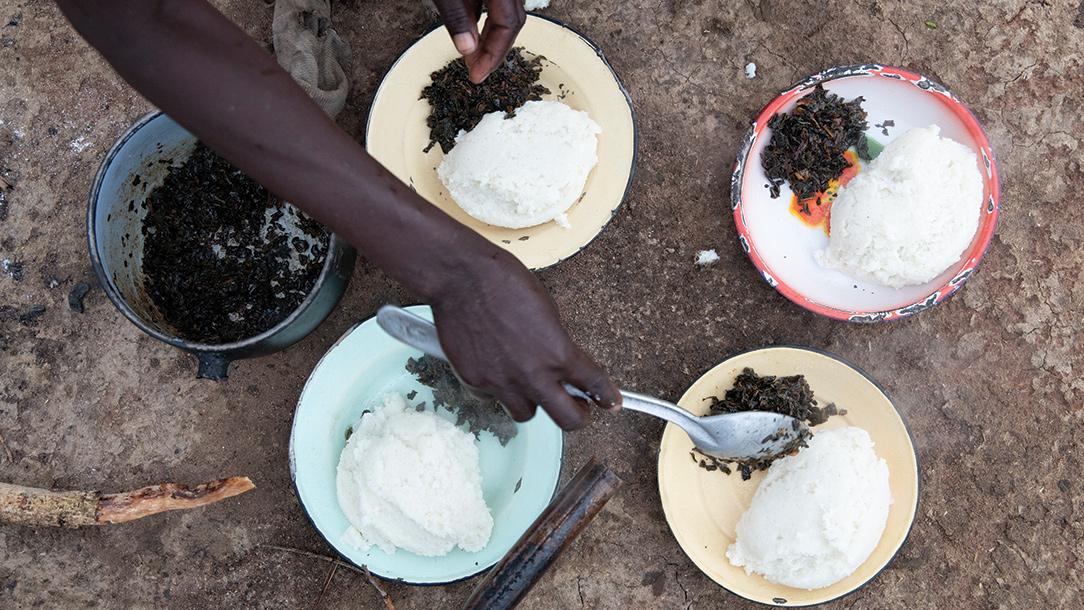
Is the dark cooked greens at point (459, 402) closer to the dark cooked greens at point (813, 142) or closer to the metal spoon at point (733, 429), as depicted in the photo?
the metal spoon at point (733, 429)

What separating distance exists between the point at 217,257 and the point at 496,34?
4.34ft

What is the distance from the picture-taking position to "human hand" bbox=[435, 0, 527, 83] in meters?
1.74

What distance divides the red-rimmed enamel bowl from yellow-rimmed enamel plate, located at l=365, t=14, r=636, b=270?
51 cm

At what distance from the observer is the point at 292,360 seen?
2.72m

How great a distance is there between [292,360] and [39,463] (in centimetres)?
114

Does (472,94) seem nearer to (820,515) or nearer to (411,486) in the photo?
(411,486)

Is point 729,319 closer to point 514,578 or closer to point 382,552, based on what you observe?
point 514,578

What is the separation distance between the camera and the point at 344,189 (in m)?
1.35

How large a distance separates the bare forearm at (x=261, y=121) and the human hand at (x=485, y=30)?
57 cm

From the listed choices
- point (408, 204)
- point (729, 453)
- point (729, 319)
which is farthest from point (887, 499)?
point (408, 204)

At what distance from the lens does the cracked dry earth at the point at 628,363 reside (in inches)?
108

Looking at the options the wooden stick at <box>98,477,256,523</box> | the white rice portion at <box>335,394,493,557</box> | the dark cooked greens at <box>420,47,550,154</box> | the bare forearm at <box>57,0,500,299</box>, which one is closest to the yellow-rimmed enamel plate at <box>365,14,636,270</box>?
the dark cooked greens at <box>420,47,550,154</box>

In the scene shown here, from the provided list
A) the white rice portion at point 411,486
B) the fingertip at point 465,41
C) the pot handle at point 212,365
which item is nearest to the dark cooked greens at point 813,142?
the fingertip at point 465,41

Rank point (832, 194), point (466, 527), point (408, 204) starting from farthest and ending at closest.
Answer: point (832, 194), point (466, 527), point (408, 204)
